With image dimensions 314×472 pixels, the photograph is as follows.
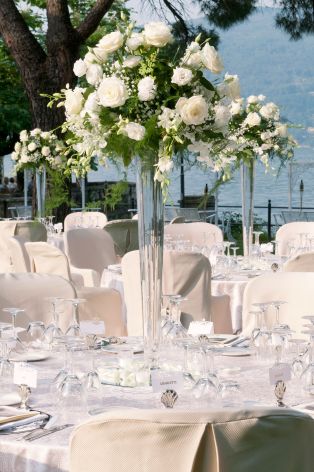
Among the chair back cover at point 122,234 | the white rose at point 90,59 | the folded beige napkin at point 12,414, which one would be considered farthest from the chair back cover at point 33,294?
the chair back cover at point 122,234

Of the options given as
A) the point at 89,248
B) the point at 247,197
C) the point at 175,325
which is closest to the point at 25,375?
the point at 175,325

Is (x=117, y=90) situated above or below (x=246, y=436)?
above

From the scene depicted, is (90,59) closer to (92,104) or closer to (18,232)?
(92,104)

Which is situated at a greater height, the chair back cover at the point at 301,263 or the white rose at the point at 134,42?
the white rose at the point at 134,42

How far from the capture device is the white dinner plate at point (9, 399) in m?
3.11

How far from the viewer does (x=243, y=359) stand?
12.4ft

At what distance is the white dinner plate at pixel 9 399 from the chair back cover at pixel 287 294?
164cm

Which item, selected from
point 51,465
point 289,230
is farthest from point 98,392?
point 289,230

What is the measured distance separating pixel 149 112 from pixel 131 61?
0.56 feet

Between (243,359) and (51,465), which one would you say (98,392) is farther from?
(243,359)

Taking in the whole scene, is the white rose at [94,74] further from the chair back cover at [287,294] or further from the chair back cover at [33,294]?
the chair back cover at [287,294]

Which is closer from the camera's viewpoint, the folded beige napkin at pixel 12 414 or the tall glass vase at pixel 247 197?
the folded beige napkin at pixel 12 414

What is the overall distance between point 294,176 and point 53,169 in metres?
5.91

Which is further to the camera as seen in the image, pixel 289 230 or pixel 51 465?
pixel 289 230
